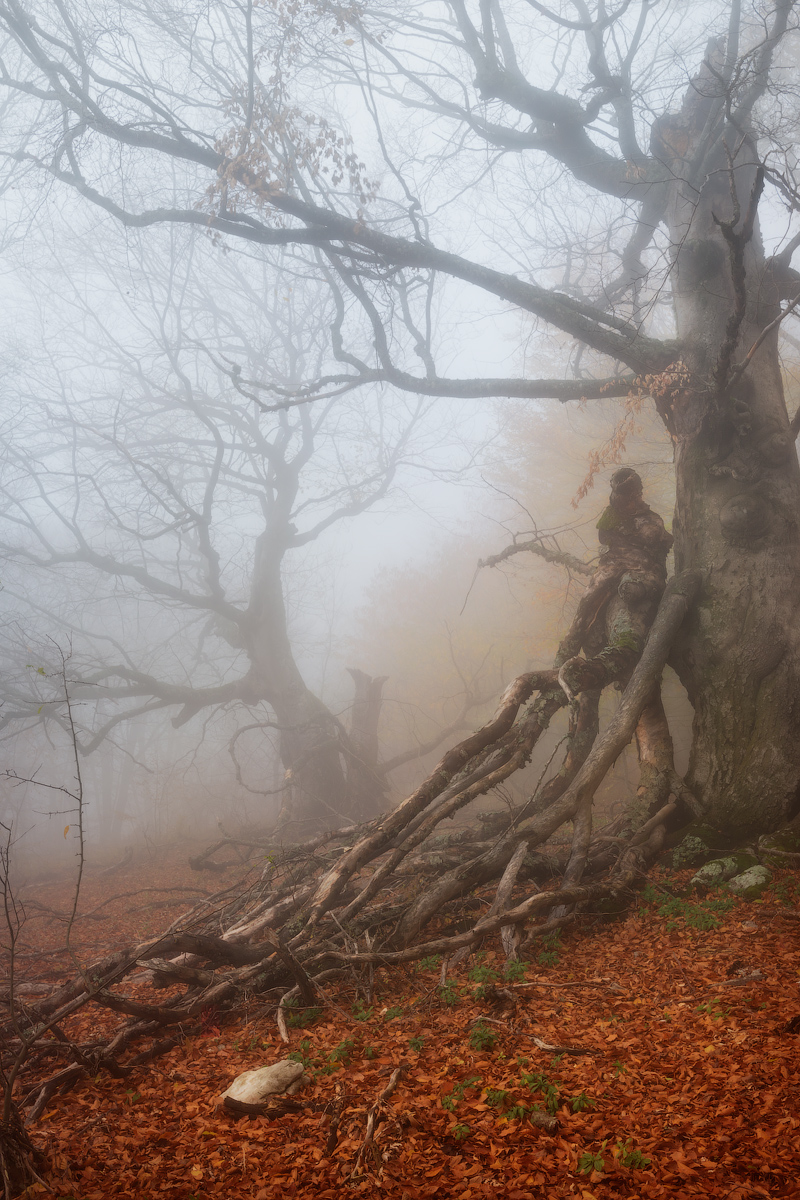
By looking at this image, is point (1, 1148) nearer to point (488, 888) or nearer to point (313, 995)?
point (313, 995)

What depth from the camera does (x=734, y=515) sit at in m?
6.17

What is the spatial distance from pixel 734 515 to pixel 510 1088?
5.32m

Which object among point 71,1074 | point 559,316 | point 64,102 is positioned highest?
point 64,102

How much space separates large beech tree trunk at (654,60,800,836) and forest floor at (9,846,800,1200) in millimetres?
1420

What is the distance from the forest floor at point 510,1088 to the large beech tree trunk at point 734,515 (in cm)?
142

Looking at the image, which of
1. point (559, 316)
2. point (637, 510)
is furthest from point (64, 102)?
point (637, 510)

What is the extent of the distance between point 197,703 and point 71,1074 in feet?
34.7

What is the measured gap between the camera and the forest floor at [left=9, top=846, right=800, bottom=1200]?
7.48 ft

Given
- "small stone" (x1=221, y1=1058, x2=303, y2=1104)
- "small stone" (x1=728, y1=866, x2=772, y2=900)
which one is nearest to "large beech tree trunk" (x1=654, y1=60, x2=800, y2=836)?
"small stone" (x1=728, y1=866, x2=772, y2=900)

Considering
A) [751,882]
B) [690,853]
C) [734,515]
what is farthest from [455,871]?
[734,515]

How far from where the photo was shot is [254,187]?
21.2 ft

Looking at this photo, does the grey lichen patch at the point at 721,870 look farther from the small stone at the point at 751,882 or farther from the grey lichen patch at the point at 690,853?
the grey lichen patch at the point at 690,853

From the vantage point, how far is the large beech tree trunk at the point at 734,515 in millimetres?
5484

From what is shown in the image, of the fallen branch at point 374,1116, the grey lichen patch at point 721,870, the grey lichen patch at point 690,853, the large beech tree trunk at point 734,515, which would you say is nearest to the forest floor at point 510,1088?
the fallen branch at point 374,1116
